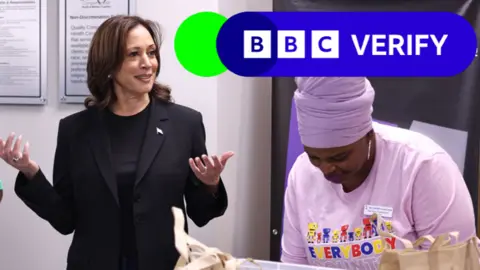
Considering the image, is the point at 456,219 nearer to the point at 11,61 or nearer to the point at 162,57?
the point at 162,57

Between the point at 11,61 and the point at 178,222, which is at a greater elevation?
the point at 11,61

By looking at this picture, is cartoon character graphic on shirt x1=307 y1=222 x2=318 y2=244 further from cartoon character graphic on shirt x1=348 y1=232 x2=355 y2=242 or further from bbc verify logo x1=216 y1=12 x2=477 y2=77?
bbc verify logo x1=216 y1=12 x2=477 y2=77

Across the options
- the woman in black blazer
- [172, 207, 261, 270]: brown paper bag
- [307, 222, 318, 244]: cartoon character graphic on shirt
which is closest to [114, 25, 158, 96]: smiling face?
the woman in black blazer

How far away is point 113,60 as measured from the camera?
1.55 metres

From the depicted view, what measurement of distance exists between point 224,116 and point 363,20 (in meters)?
0.80

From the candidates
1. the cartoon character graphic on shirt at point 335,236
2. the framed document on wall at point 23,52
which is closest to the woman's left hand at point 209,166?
the cartoon character graphic on shirt at point 335,236

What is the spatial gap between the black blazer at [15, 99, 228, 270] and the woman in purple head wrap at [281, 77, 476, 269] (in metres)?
0.38

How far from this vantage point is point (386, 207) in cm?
125

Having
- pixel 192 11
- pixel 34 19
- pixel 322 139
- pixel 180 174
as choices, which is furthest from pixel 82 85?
pixel 322 139

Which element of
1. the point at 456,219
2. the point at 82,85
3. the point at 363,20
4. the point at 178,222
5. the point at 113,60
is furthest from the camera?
the point at 82,85

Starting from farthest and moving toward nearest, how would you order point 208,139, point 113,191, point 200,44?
point 208,139
point 200,44
point 113,191

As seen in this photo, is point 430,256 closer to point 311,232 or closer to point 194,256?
point 194,256

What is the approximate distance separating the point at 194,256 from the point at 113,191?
81cm

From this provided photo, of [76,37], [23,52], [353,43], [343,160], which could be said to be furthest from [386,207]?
[23,52]
